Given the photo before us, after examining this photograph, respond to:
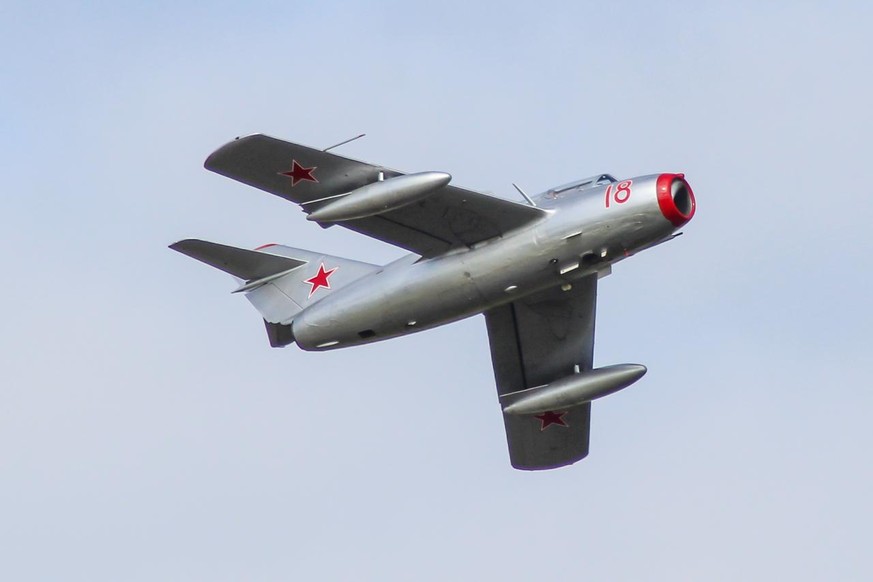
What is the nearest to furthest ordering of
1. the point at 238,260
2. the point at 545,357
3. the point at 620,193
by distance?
the point at 620,193, the point at 238,260, the point at 545,357

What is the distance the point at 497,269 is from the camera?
30438 mm

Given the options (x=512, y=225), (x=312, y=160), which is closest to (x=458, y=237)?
(x=512, y=225)

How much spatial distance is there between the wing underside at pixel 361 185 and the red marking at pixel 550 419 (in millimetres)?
5732

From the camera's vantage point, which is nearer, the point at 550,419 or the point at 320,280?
the point at 320,280

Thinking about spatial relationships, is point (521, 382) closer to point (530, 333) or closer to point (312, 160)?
point (530, 333)

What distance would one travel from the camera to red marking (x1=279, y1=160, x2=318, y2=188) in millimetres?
29594

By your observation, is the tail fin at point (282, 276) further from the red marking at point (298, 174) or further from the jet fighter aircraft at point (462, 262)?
the red marking at point (298, 174)

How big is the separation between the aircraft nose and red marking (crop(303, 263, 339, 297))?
24.6ft

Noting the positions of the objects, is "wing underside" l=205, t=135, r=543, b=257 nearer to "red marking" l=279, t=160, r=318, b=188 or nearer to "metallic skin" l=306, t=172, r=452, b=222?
"red marking" l=279, t=160, r=318, b=188

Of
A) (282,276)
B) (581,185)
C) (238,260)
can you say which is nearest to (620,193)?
(581,185)

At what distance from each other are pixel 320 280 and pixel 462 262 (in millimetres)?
4127

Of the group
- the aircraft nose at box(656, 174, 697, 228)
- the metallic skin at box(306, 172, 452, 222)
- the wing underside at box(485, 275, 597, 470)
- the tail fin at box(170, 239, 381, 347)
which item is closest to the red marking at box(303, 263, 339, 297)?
the tail fin at box(170, 239, 381, 347)

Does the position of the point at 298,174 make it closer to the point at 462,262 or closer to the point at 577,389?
the point at 462,262

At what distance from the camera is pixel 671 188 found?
96.6 ft
